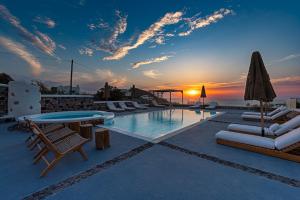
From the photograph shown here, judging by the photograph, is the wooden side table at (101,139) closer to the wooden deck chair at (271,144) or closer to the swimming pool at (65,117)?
the swimming pool at (65,117)

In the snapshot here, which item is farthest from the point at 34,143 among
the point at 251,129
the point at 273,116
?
the point at 273,116

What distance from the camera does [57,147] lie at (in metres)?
2.62

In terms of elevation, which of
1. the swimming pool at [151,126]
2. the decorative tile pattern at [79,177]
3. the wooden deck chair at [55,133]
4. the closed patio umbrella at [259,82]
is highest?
the closed patio umbrella at [259,82]

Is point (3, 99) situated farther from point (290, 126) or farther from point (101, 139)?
point (290, 126)

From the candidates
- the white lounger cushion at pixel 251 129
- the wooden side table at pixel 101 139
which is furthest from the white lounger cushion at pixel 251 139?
the wooden side table at pixel 101 139

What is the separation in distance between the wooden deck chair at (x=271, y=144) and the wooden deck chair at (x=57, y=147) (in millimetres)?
3450

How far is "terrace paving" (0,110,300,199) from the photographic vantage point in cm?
188

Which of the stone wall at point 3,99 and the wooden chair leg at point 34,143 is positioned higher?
the stone wall at point 3,99

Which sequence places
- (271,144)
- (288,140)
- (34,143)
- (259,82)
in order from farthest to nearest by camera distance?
(259,82) < (34,143) < (271,144) < (288,140)

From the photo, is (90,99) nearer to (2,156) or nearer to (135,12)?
(135,12)

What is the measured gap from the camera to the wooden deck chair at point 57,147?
2369 mm

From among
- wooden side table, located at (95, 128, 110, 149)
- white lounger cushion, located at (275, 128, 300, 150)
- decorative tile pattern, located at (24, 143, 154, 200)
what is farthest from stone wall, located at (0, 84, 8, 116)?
white lounger cushion, located at (275, 128, 300, 150)

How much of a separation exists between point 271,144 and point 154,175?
105 inches

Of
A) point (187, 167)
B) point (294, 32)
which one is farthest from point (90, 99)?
point (294, 32)
